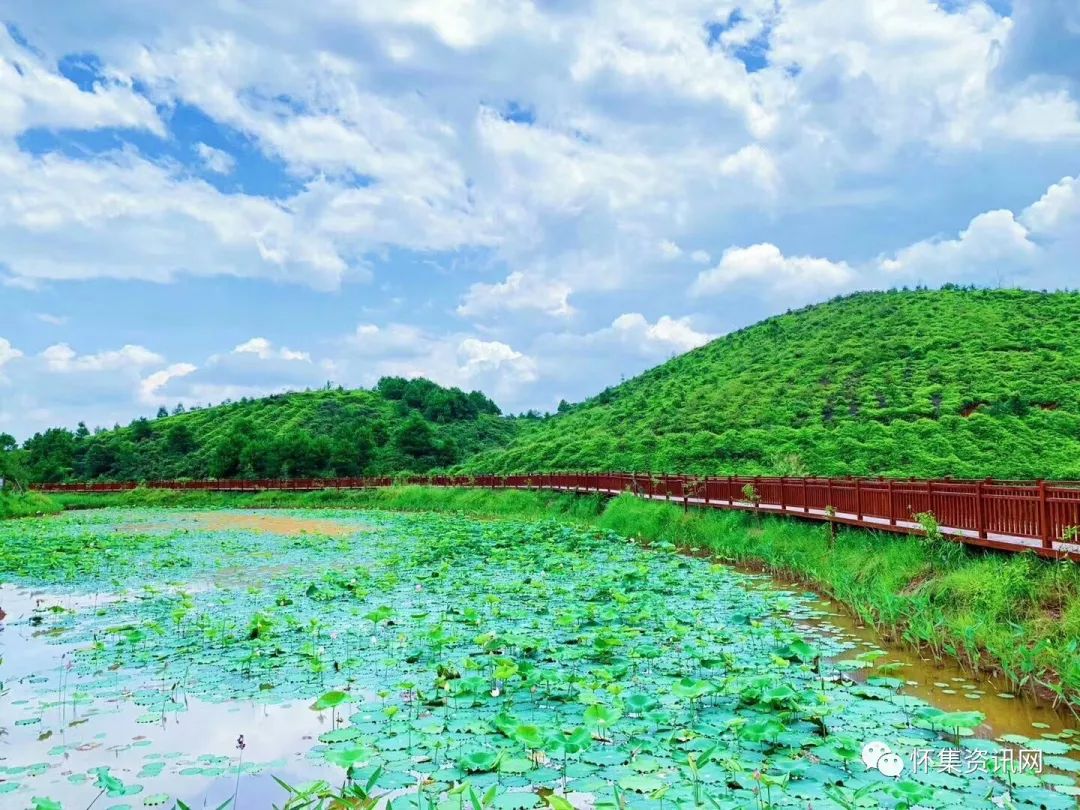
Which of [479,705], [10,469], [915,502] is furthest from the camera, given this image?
[10,469]

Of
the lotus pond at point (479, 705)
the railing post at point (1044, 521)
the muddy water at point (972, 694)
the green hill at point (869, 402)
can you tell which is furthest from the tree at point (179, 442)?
the railing post at point (1044, 521)

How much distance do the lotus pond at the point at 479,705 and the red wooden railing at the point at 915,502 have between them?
83.1 inches

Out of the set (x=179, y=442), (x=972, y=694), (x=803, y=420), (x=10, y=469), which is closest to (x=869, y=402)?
(x=803, y=420)

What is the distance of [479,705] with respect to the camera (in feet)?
21.4

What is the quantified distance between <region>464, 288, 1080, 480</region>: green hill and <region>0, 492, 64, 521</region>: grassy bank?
23.1 metres

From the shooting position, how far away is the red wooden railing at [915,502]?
8.85 m

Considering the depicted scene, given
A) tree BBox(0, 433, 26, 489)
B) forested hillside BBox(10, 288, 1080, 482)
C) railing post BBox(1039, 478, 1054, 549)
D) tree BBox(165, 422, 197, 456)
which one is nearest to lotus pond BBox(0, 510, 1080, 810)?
railing post BBox(1039, 478, 1054, 549)

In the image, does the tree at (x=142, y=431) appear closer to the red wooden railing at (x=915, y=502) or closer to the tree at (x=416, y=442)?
the tree at (x=416, y=442)

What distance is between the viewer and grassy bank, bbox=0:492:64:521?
37062 mm

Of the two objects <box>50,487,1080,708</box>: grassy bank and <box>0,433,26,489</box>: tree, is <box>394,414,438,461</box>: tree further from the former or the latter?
<box>50,487,1080,708</box>: grassy bank

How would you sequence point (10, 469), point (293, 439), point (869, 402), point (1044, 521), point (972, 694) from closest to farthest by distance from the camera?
point (972, 694) → point (1044, 521) → point (869, 402) → point (10, 469) → point (293, 439)

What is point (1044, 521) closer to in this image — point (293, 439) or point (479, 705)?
point (479, 705)

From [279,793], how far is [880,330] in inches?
2190

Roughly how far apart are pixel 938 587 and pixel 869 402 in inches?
1287
